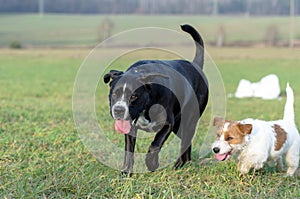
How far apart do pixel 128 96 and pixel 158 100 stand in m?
0.59

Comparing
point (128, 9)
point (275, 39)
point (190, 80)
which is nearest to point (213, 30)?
point (275, 39)

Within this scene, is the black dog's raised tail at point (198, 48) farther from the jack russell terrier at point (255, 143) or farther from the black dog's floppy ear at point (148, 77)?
the black dog's floppy ear at point (148, 77)

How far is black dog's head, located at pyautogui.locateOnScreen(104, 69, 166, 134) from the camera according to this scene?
5926mm

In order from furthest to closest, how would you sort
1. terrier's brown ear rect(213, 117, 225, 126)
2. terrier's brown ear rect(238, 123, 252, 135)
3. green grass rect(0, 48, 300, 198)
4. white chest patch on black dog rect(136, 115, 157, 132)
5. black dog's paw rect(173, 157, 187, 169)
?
black dog's paw rect(173, 157, 187, 169)
terrier's brown ear rect(213, 117, 225, 126)
terrier's brown ear rect(238, 123, 252, 135)
white chest patch on black dog rect(136, 115, 157, 132)
green grass rect(0, 48, 300, 198)

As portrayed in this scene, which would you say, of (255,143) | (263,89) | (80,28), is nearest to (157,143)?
(255,143)

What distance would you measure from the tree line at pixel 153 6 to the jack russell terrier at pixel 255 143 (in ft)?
315

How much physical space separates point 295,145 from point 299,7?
332ft

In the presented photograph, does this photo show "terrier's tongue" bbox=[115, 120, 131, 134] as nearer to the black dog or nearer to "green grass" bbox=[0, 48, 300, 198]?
the black dog

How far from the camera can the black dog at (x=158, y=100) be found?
6012 mm

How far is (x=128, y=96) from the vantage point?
5961 millimetres

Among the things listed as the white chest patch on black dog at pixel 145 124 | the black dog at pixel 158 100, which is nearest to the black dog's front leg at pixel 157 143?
the black dog at pixel 158 100

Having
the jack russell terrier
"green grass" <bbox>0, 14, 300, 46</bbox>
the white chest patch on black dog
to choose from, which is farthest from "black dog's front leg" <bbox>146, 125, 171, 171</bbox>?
"green grass" <bbox>0, 14, 300, 46</bbox>

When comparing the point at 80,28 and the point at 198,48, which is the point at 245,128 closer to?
the point at 198,48

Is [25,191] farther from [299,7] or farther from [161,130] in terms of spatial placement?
[299,7]
